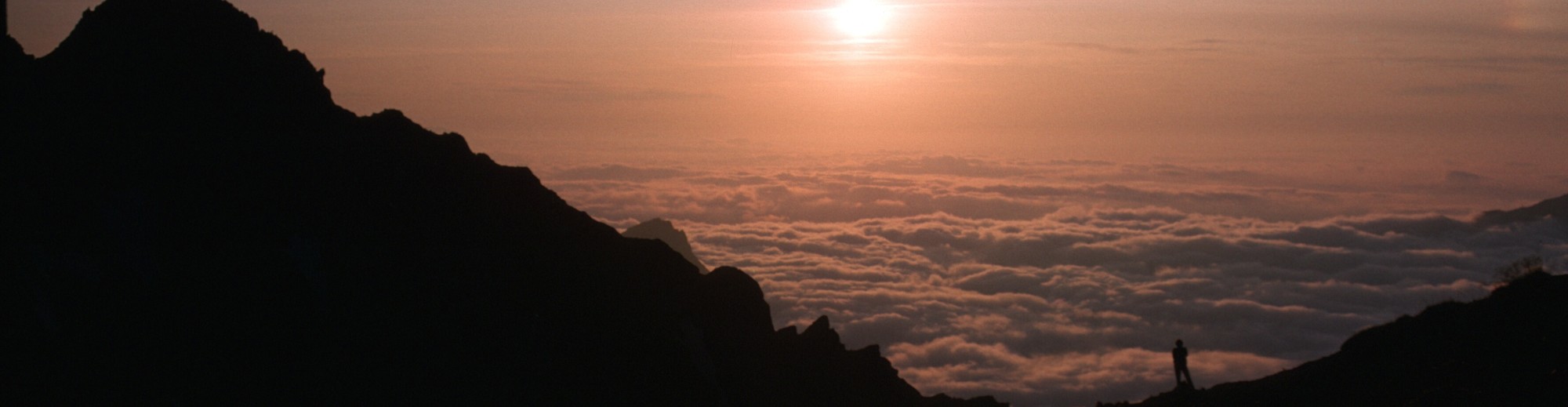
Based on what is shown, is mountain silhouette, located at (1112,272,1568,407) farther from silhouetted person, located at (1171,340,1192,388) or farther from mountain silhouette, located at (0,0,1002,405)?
mountain silhouette, located at (0,0,1002,405)

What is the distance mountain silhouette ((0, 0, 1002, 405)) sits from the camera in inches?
1786

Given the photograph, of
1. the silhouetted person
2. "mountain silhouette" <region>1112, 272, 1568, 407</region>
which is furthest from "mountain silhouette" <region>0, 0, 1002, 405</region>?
"mountain silhouette" <region>1112, 272, 1568, 407</region>

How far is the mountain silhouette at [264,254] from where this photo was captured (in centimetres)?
4538

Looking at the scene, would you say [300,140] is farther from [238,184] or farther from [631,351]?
[631,351]

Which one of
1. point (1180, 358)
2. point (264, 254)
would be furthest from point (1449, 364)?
point (264, 254)

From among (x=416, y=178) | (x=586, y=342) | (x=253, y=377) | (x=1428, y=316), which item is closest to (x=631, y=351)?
(x=586, y=342)

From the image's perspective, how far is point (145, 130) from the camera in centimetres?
4781

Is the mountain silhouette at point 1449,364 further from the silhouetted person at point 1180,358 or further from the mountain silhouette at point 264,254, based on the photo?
the mountain silhouette at point 264,254

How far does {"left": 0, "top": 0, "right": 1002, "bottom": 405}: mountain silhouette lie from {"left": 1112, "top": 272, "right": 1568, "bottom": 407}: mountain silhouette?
2434cm

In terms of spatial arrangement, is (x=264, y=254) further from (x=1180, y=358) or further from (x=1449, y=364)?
(x=1449, y=364)

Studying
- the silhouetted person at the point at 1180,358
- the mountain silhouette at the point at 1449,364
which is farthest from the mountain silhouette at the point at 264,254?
the mountain silhouette at the point at 1449,364

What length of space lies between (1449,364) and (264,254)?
146 ft

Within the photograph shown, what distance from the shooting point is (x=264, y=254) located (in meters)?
47.4

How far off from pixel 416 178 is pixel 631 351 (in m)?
12.2
